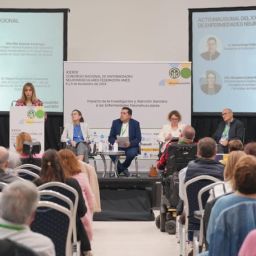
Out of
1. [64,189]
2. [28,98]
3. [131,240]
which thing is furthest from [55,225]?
[28,98]

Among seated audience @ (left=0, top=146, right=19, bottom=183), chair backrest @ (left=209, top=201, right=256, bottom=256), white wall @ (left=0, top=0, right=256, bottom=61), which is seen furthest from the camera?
white wall @ (left=0, top=0, right=256, bottom=61)

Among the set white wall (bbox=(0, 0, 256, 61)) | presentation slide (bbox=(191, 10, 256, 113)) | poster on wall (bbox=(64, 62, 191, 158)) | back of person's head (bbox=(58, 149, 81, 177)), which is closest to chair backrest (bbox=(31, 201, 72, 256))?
back of person's head (bbox=(58, 149, 81, 177))

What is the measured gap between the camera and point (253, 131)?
10617 mm

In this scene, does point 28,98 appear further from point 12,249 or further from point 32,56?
point 12,249

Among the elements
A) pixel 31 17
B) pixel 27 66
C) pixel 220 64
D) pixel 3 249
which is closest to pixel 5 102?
pixel 27 66

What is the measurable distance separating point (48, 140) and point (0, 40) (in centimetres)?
198

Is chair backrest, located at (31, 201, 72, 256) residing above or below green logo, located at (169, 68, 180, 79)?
below

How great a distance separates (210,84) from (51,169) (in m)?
6.93

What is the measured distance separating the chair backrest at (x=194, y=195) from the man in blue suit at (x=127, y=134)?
15.5 ft

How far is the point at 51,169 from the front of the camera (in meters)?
3.86

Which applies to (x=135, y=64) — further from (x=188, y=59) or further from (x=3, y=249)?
(x=3, y=249)

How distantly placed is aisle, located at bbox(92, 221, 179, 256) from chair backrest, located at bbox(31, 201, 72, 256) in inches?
87.4

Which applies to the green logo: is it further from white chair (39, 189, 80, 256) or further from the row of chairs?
the row of chairs

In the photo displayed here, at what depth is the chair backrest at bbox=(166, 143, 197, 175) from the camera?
6312 millimetres
